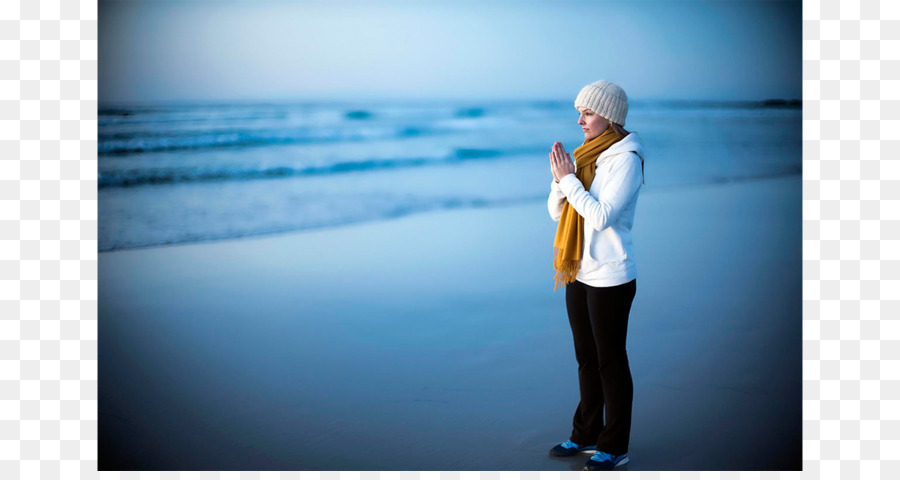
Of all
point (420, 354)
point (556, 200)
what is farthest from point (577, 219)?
point (420, 354)

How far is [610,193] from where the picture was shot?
2.06 m

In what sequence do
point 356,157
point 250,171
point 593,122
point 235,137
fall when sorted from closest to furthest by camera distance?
1. point 593,122
2. point 250,171
3. point 356,157
4. point 235,137

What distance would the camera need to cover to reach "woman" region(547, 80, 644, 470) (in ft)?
6.82

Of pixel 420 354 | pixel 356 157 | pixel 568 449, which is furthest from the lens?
pixel 356 157

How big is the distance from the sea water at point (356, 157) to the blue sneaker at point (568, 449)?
3695 mm

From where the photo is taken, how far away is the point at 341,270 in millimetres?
4449

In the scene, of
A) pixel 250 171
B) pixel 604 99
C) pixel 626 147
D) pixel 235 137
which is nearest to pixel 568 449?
pixel 626 147

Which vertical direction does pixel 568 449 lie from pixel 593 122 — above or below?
below

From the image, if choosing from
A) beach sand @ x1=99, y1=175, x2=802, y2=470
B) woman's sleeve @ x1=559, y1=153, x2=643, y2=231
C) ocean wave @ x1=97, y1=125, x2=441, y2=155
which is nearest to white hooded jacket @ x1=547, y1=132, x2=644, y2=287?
woman's sleeve @ x1=559, y1=153, x2=643, y2=231

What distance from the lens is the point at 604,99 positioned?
82.7 inches

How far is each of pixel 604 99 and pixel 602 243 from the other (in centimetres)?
45

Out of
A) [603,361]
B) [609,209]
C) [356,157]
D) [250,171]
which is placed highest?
[356,157]

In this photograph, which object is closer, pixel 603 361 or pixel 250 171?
pixel 603 361

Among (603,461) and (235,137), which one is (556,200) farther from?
(235,137)
